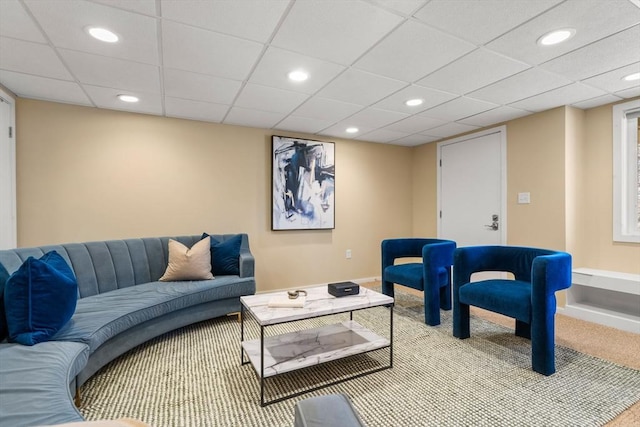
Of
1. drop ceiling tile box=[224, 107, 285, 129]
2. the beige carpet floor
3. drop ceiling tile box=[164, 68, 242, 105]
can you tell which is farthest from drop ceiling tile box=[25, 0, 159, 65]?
the beige carpet floor

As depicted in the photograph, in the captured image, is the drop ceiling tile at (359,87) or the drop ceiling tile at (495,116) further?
Answer: the drop ceiling tile at (495,116)

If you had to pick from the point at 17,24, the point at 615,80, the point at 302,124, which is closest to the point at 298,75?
the point at 302,124

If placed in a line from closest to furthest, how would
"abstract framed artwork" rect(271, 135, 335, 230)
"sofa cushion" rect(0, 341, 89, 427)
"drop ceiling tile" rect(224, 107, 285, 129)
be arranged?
"sofa cushion" rect(0, 341, 89, 427) → "drop ceiling tile" rect(224, 107, 285, 129) → "abstract framed artwork" rect(271, 135, 335, 230)

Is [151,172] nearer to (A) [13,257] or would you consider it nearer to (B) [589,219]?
(A) [13,257]

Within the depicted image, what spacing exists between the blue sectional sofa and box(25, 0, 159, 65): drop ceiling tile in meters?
1.55

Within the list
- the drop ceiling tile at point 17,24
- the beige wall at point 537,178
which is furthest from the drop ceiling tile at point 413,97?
the drop ceiling tile at point 17,24

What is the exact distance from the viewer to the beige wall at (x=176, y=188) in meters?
3.07

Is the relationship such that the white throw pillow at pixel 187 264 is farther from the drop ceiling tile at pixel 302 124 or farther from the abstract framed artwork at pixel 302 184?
the drop ceiling tile at pixel 302 124

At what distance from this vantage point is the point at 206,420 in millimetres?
1667

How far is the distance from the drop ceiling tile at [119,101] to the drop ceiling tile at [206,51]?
0.83 metres

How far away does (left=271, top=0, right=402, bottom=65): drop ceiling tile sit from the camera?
170 centimetres

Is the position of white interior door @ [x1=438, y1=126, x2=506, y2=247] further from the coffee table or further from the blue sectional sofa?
the blue sectional sofa

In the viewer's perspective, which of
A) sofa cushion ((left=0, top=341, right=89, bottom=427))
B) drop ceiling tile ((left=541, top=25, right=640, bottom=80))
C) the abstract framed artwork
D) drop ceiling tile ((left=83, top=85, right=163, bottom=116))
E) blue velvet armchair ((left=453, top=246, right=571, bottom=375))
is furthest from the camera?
the abstract framed artwork

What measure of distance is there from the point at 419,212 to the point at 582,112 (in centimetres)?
247
